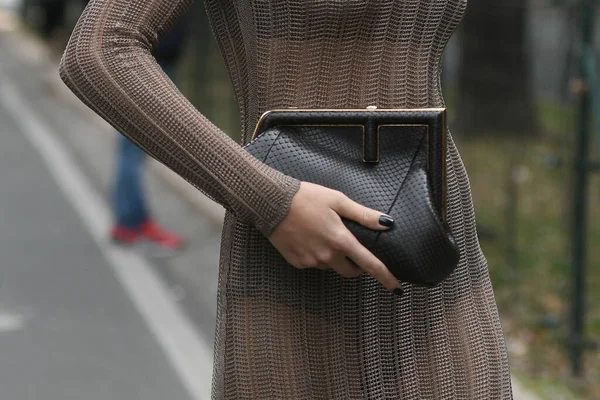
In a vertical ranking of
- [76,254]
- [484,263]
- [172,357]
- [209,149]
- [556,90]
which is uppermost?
[209,149]

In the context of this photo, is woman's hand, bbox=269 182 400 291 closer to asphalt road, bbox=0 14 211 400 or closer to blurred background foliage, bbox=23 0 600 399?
asphalt road, bbox=0 14 211 400

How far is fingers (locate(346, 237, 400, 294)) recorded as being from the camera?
162 centimetres

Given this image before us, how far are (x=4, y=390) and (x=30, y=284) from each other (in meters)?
1.79

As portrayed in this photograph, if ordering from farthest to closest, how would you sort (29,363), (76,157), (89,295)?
(76,157) < (89,295) < (29,363)

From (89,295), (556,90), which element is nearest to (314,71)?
(556,90)

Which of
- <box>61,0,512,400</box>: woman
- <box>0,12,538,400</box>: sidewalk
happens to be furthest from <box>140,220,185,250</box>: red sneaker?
<box>61,0,512,400</box>: woman

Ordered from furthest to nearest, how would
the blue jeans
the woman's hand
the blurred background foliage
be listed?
the blue jeans < the blurred background foliage < the woman's hand

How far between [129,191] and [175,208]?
63.9 inches

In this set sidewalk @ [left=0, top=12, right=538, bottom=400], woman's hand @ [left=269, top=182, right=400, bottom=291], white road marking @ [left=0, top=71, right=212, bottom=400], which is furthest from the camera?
sidewalk @ [left=0, top=12, right=538, bottom=400]

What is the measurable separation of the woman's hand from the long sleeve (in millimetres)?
21

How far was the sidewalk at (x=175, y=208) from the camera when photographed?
6457 mm

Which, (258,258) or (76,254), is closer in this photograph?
(258,258)

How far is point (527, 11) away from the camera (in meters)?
6.22

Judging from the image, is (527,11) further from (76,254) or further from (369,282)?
(369,282)
